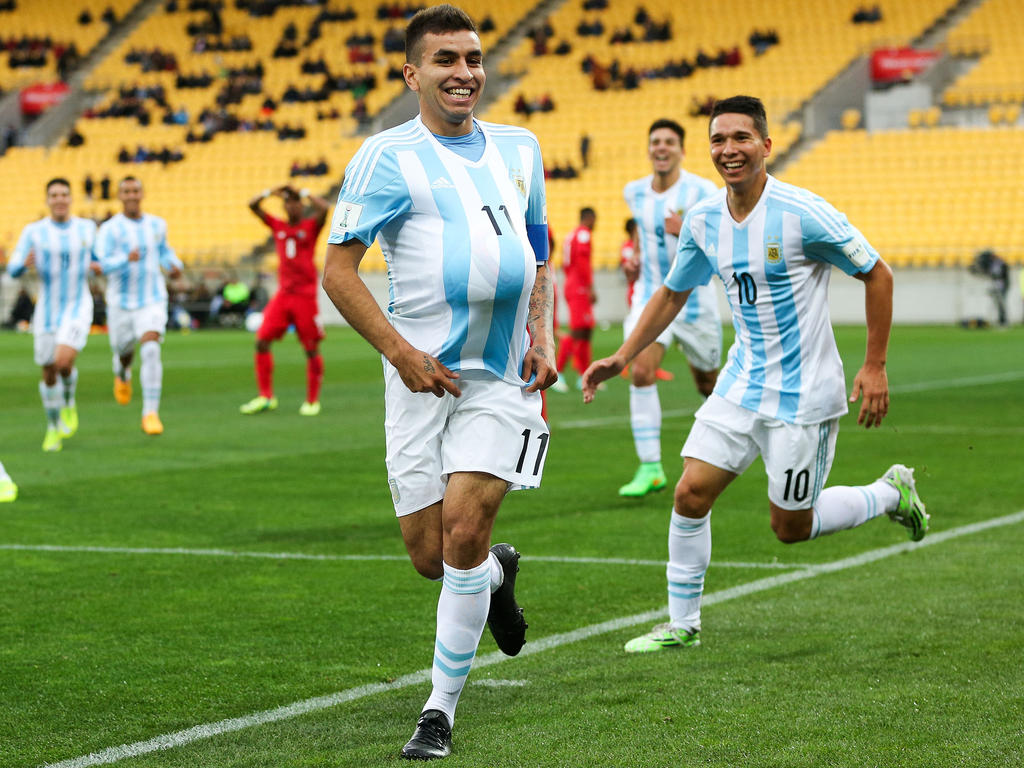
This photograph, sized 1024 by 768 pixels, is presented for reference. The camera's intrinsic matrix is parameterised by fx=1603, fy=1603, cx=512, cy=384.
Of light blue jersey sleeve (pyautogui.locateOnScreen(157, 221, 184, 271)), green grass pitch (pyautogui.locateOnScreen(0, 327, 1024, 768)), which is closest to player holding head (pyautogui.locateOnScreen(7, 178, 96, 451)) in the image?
light blue jersey sleeve (pyautogui.locateOnScreen(157, 221, 184, 271))

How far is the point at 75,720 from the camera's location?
4.83 m

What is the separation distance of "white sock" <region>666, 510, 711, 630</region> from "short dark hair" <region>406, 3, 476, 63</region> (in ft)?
6.71

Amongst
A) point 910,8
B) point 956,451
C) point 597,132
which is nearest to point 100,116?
point 597,132

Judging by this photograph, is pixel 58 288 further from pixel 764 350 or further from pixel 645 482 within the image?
pixel 764 350

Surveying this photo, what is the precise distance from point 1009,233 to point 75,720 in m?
32.8

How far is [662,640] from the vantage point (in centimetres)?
574

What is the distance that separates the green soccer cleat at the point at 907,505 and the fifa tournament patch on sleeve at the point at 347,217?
9.54ft

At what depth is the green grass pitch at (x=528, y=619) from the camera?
4.57 metres

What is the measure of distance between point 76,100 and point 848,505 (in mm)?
46656

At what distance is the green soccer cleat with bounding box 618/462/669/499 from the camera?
9.91 metres

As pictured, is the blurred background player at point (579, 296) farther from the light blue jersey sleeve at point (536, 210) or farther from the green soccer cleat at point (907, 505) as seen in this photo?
the light blue jersey sleeve at point (536, 210)

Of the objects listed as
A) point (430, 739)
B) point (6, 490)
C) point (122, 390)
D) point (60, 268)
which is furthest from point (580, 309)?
point (430, 739)

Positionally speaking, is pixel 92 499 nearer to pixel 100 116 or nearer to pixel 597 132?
pixel 597 132

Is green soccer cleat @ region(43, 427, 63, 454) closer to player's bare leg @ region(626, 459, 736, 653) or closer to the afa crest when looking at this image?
player's bare leg @ region(626, 459, 736, 653)
